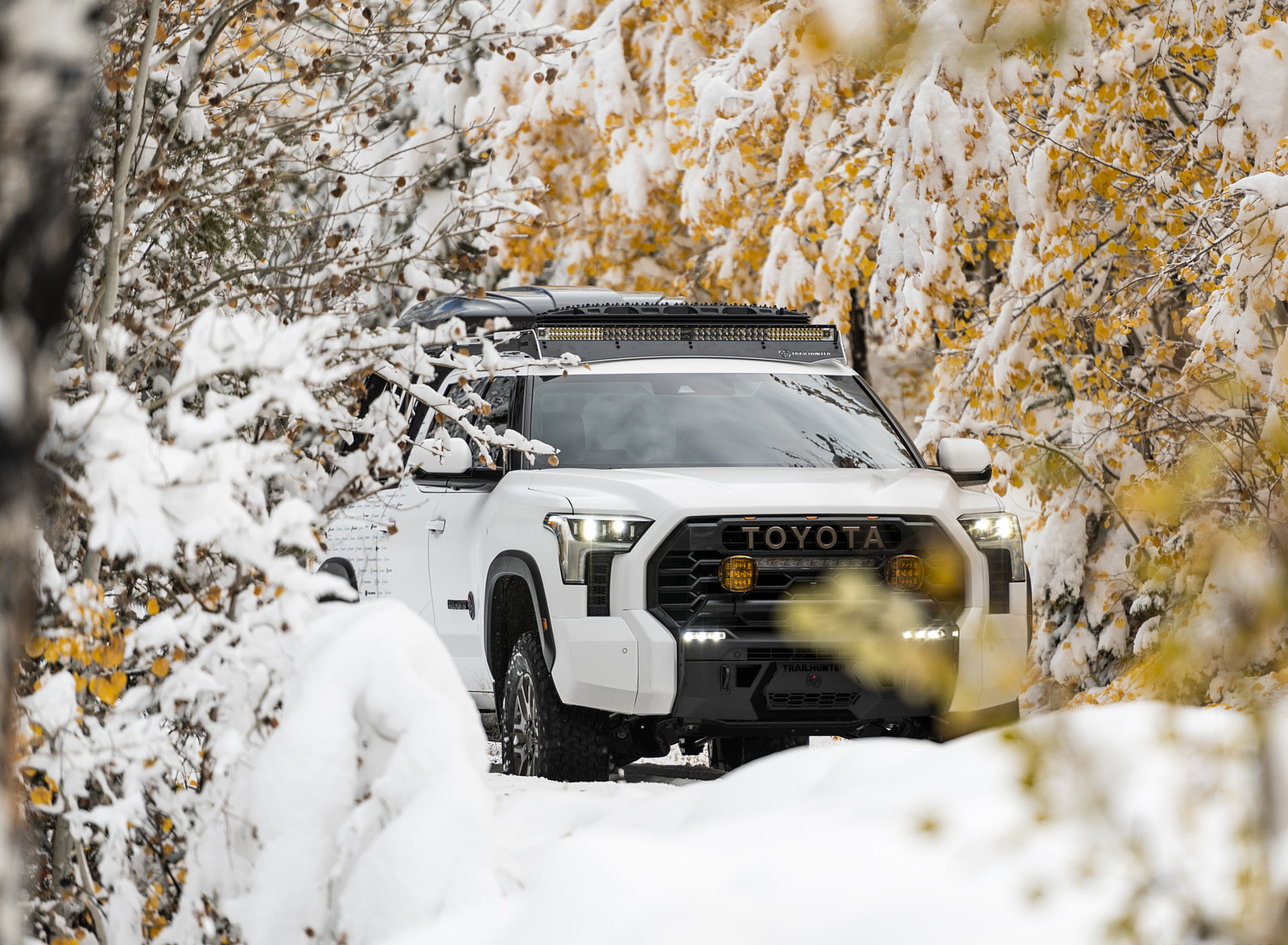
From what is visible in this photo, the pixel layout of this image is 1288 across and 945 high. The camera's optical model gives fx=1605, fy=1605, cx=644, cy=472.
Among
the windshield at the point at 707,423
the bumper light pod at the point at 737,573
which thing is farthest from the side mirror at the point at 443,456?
the bumper light pod at the point at 737,573

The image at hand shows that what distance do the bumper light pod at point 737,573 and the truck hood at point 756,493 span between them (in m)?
0.19

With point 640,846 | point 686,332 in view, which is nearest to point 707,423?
point 686,332

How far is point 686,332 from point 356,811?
191 inches

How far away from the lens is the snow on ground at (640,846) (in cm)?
305

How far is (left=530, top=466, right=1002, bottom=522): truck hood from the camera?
6.54 meters

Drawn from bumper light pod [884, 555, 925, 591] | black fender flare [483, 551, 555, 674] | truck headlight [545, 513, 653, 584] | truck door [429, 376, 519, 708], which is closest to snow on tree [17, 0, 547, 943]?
truck headlight [545, 513, 653, 584]

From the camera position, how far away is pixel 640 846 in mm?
3553

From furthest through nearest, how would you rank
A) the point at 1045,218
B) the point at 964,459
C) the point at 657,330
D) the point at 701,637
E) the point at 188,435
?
the point at 1045,218 < the point at 657,330 < the point at 964,459 < the point at 701,637 < the point at 188,435

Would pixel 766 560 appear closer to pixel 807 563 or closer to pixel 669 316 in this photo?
pixel 807 563

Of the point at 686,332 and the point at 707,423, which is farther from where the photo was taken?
the point at 686,332

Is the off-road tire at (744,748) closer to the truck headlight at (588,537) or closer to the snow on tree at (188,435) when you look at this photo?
the truck headlight at (588,537)

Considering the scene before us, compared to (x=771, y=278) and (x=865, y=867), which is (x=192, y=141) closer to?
(x=865, y=867)

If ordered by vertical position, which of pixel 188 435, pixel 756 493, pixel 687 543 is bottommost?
pixel 687 543

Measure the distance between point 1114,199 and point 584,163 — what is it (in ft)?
29.3
